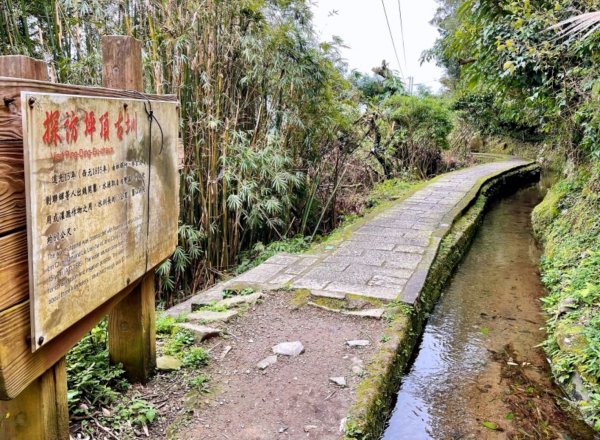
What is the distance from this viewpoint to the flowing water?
2.75 meters

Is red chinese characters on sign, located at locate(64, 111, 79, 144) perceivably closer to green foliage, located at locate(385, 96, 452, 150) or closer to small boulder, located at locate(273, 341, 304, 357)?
small boulder, located at locate(273, 341, 304, 357)

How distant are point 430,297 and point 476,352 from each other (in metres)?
0.71

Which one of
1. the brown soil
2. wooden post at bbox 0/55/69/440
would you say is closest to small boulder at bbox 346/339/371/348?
the brown soil

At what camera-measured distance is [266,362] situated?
106 inches

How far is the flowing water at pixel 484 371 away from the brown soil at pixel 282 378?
49cm

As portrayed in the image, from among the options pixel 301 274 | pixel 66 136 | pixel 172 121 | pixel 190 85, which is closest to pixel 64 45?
pixel 190 85

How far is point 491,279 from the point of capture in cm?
539

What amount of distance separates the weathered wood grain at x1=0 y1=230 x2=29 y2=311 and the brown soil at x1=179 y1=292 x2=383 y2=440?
1.03 m

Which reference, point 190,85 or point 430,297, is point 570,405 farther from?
point 190,85

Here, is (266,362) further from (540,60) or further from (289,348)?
(540,60)

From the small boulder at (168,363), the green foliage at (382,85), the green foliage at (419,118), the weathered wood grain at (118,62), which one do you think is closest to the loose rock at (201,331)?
the small boulder at (168,363)

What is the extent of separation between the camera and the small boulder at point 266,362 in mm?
2651

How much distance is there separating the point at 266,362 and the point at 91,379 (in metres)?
0.94

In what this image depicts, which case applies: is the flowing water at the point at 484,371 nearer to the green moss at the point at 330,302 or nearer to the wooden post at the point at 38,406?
the green moss at the point at 330,302
